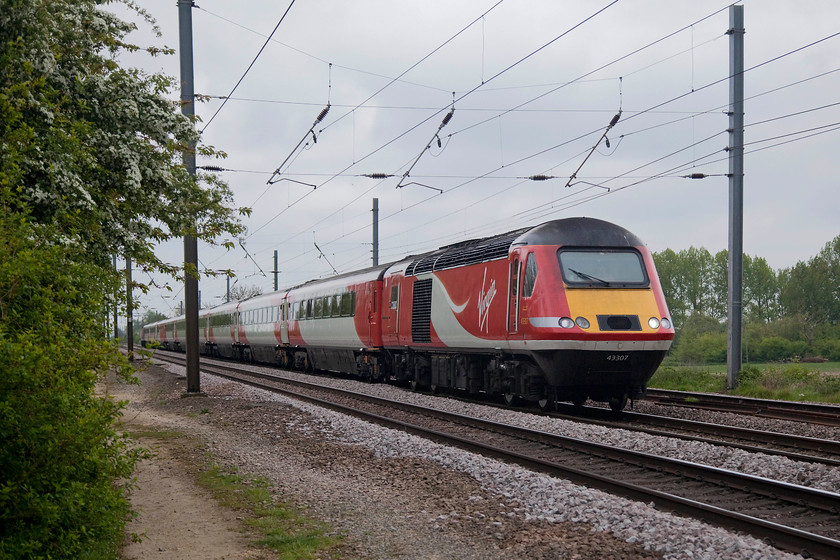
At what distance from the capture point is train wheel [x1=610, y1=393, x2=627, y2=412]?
15328 millimetres

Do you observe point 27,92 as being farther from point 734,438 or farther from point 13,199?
point 734,438

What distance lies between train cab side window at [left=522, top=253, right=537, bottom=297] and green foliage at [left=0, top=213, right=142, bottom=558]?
30.8 ft

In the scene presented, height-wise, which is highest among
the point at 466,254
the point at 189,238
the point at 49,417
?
the point at 189,238

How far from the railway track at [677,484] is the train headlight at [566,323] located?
2227mm

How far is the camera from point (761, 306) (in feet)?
236

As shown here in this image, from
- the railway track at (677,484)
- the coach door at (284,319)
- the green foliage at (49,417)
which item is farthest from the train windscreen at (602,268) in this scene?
the coach door at (284,319)

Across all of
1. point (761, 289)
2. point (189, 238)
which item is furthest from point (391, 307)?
point (761, 289)

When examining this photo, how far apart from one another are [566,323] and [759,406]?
465 centimetres

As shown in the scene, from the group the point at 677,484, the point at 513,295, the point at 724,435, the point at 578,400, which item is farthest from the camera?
the point at 578,400

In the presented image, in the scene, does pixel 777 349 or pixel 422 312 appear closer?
pixel 422 312

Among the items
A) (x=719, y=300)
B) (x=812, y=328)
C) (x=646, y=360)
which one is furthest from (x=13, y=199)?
(x=719, y=300)

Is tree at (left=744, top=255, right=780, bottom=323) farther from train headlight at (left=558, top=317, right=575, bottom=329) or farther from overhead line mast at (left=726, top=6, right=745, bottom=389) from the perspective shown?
train headlight at (left=558, top=317, right=575, bottom=329)

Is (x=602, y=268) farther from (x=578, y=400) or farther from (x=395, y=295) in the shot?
(x=395, y=295)

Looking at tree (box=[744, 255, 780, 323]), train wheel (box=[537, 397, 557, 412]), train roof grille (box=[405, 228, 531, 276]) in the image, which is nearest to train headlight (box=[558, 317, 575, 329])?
train wheel (box=[537, 397, 557, 412])
